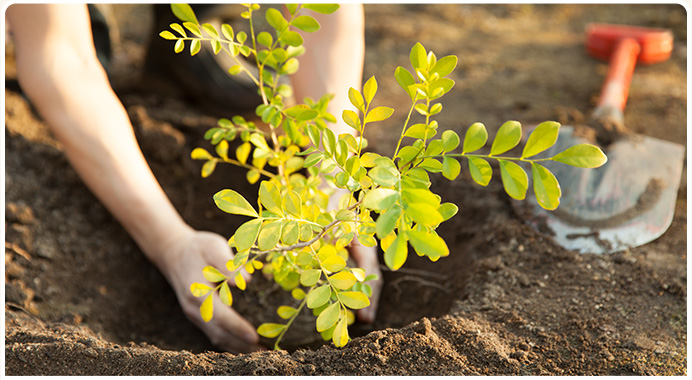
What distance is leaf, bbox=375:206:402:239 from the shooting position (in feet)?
2.32

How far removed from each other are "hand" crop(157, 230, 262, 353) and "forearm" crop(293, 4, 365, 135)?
1.58 feet

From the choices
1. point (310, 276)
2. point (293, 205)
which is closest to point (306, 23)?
point (293, 205)

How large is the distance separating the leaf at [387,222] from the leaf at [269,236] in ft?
0.68

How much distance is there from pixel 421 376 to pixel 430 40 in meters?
2.33

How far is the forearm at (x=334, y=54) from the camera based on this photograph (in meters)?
1.61

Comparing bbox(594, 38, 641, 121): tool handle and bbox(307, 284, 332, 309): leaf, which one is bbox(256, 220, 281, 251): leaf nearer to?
bbox(307, 284, 332, 309): leaf

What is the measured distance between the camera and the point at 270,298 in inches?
63.7

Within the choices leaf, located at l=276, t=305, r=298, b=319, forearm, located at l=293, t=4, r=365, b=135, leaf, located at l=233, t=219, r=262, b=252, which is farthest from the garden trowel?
leaf, located at l=233, t=219, r=262, b=252

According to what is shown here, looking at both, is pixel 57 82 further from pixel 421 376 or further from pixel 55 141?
pixel 421 376

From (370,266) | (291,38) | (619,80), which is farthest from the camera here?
(619,80)

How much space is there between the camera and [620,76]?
2.30m

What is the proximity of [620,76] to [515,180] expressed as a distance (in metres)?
1.77

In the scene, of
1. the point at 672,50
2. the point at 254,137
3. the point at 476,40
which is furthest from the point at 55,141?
the point at 672,50

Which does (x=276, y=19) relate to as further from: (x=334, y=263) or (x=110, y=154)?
(x=110, y=154)
